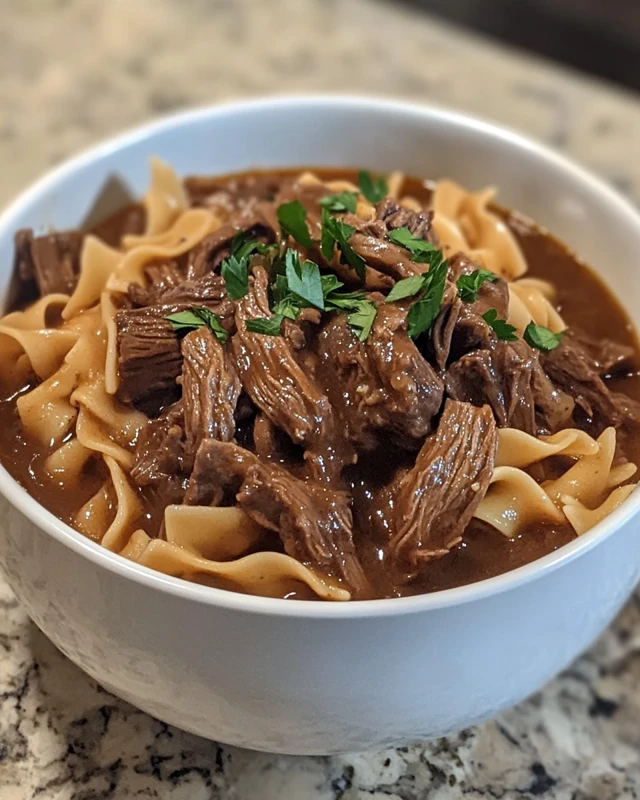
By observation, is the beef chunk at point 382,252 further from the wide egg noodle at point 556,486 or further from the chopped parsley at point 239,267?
the wide egg noodle at point 556,486

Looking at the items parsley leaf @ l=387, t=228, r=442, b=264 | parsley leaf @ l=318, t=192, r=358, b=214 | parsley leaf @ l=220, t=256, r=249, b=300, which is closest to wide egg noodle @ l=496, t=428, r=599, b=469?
parsley leaf @ l=387, t=228, r=442, b=264

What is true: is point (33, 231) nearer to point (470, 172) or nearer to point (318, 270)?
point (318, 270)

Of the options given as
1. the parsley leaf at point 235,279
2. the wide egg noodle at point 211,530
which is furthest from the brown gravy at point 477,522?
the parsley leaf at point 235,279

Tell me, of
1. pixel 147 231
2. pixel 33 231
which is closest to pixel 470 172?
pixel 147 231

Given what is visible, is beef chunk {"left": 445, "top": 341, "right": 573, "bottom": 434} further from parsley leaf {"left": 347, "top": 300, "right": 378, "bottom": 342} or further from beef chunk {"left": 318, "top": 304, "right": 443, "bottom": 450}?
parsley leaf {"left": 347, "top": 300, "right": 378, "bottom": 342}

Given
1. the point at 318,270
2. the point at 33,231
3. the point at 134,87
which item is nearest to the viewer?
the point at 318,270

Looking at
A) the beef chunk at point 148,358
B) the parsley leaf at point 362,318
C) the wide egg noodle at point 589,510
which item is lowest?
the beef chunk at point 148,358

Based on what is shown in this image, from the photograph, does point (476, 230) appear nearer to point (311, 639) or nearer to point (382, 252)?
point (382, 252)
